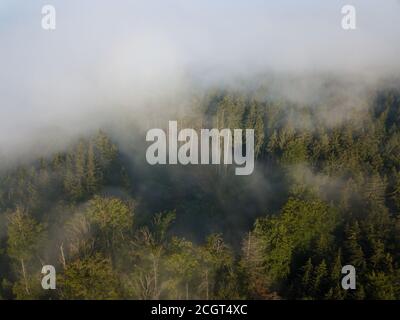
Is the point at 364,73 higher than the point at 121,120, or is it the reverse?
the point at 364,73

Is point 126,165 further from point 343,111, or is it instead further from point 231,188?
point 343,111

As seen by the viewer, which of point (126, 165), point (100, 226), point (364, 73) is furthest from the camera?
point (364, 73)
